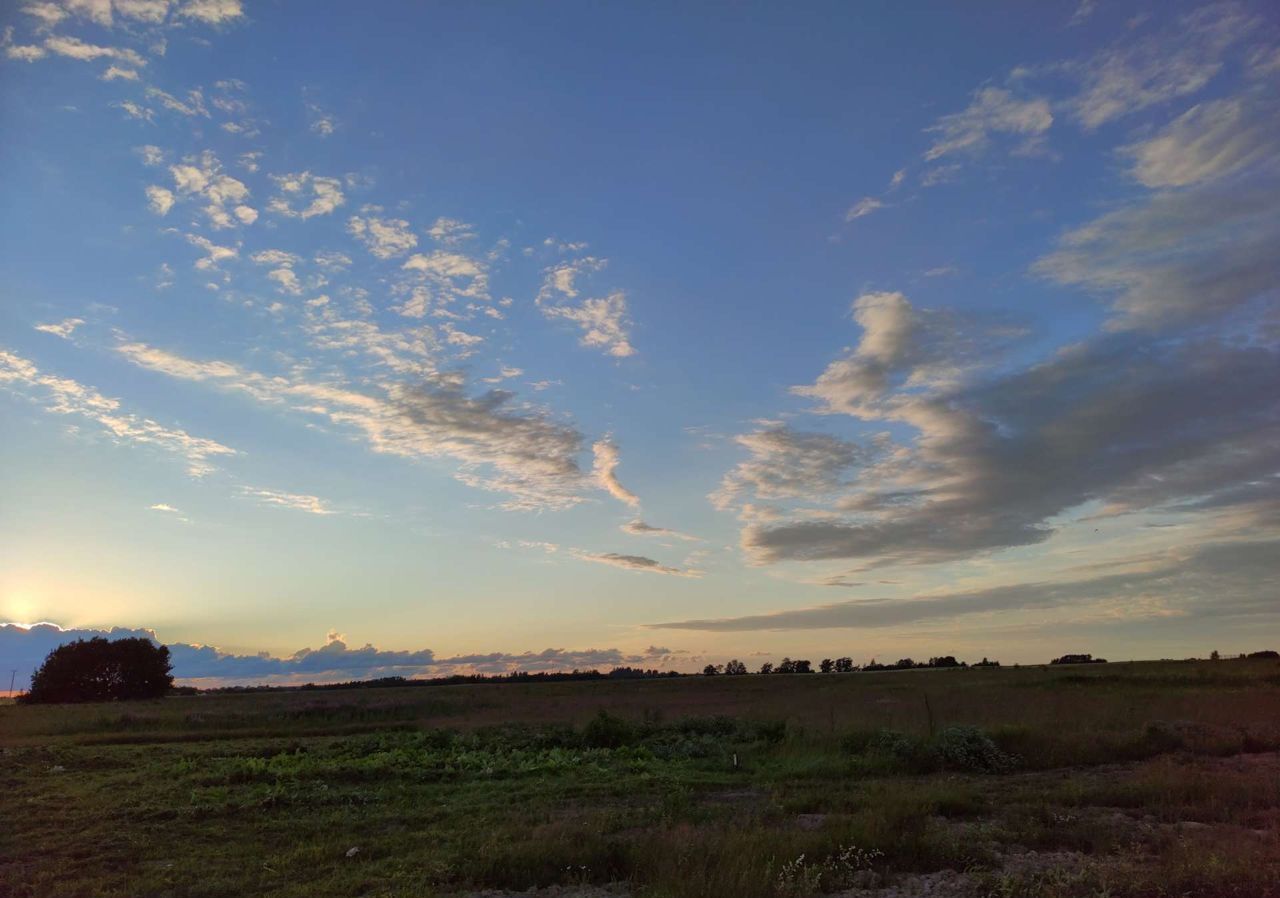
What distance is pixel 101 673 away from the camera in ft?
243

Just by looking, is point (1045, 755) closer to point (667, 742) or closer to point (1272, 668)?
point (667, 742)

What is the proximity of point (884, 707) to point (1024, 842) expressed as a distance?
23.5 m

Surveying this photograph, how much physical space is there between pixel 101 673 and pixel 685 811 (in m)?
81.1

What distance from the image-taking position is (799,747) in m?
22.3

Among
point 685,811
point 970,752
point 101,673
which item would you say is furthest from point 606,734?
point 101,673

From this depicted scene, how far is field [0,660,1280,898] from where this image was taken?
9.71 meters

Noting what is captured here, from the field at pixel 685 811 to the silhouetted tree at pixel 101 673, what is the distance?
57428 millimetres

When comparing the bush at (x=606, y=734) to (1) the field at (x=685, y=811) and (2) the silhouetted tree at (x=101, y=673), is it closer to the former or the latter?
(1) the field at (x=685, y=811)

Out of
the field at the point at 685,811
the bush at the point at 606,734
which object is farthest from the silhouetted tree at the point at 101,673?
the bush at the point at 606,734

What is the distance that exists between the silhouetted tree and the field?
188 feet

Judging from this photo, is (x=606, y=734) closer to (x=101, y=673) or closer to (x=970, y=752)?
(x=970, y=752)

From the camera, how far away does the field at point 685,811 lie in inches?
382

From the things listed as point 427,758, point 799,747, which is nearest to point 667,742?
point 799,747

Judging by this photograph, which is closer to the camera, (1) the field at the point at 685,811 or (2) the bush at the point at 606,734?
(1) the field at the point at 685,811
